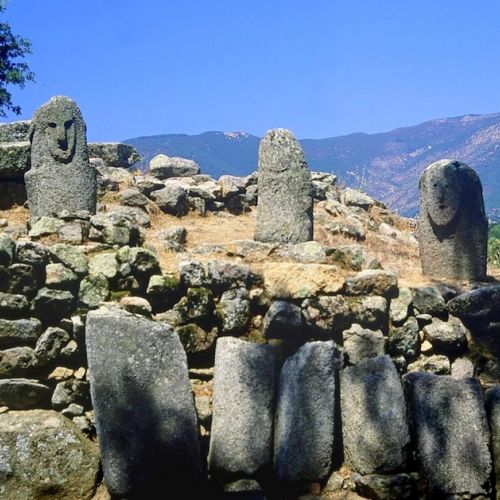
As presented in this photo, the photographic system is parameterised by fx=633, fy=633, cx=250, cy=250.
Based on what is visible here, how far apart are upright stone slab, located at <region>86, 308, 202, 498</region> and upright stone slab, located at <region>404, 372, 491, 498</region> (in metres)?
2.20

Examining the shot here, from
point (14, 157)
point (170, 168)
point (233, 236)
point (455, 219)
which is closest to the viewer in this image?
point (455, 219)

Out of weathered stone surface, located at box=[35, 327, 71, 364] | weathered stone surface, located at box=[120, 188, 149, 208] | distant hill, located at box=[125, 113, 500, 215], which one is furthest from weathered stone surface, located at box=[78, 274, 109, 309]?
distant hill, located at box=[125, 113, 500, 215]

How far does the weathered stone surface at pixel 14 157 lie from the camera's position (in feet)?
39.0

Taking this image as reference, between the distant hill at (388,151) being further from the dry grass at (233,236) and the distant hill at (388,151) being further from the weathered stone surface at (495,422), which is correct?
the weathered stone surface at (495,422)

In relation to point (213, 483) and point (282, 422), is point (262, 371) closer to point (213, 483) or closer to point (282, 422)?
point (282, 422)

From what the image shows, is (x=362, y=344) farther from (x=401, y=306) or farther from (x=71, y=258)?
(x=71, y=258)

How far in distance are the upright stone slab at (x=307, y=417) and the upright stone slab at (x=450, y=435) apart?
2.87 feet

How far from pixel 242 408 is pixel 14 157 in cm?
780

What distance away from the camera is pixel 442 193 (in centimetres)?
1005

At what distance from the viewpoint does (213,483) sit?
20.1 feet

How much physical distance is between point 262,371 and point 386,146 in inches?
6523

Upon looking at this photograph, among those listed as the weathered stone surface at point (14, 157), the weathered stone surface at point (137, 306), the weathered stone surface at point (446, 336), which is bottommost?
the weathered stone surface at point (446, 336)

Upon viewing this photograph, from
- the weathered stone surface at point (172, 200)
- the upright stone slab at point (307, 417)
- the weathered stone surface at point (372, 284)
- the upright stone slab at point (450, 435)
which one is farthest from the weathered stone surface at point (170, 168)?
the upright stone slab at point (450, 435)

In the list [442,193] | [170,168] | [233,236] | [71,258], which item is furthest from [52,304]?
[170,168]
